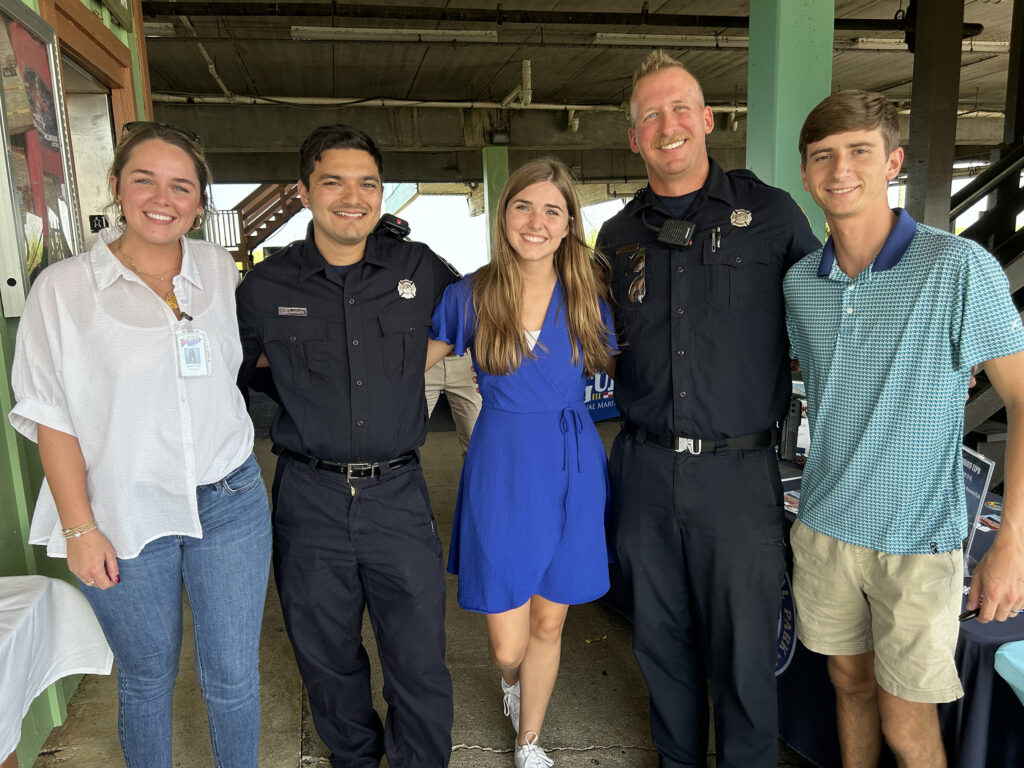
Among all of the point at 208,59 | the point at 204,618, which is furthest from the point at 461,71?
the point at 204,618

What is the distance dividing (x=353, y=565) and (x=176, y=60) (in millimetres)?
8661

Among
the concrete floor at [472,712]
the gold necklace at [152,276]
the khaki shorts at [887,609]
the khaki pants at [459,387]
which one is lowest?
the concrete floor at [472,712]

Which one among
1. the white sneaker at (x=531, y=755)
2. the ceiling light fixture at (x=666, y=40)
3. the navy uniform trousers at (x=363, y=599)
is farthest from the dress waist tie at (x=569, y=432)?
the ceiling light fixture at (x=666, y=40)

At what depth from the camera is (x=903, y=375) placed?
1.54 metres

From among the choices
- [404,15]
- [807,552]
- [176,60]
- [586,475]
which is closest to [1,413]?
[586,475]

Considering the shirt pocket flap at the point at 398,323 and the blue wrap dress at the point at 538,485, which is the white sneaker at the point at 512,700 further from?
the shirt pocket flap at the point at 398,323

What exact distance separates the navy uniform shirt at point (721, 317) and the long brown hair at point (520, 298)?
0.49 feet

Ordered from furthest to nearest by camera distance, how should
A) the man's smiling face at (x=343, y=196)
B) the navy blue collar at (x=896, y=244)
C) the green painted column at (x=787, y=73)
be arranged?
the green painted column at (x=787, y=73), the man's smiling face at (x=343, y=196), the navy blue collar at (x=896, y=244)

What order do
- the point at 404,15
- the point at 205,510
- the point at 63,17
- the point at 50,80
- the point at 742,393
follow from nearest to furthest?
the point at 205,510, the point at 742,393, the point at 50,80, the point at 63,17, the point at 404,15

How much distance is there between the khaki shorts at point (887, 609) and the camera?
1.54 m

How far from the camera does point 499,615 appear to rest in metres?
2.07

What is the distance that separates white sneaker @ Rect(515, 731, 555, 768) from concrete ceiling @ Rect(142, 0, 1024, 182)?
5990 millimetres

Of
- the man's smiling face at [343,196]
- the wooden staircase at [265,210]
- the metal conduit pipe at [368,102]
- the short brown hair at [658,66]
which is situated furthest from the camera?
the wooden staircase at [265,210]

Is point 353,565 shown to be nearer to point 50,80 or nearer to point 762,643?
point 762,643
